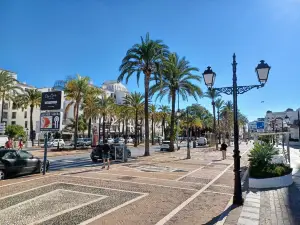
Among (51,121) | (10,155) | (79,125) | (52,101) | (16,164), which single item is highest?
(79,125)

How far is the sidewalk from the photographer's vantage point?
6.95 metres

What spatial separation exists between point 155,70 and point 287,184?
19.8 metres

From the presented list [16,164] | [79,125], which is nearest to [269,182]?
[16,164]

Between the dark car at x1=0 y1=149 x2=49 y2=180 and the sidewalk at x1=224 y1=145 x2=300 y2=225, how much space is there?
34.1 ft

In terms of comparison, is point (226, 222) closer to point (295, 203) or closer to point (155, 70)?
point (295, 203)

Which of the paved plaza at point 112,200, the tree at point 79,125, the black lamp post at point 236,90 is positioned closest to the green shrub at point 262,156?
the paved plaza at point 112,200

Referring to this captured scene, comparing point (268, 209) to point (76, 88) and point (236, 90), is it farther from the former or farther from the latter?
point (76, 88)

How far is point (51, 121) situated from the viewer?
1530cm

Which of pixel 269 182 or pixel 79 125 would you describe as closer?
pixel 269 182

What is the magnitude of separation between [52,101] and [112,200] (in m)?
8.71

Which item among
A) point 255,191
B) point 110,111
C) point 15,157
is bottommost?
point 255,191

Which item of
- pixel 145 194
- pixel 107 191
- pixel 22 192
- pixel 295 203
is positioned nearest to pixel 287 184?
pixel 295 203

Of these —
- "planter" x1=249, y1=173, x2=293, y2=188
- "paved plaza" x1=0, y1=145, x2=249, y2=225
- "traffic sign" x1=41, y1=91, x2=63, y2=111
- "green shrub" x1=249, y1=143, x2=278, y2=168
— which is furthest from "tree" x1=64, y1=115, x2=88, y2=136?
"planter" x1=249, y1=173, x2=293, y2=188

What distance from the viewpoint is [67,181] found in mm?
12375
